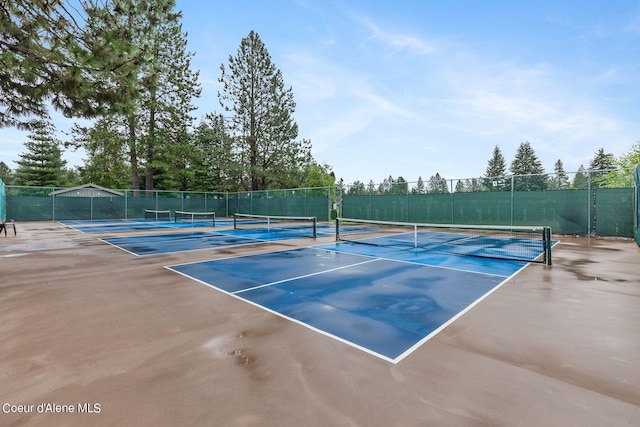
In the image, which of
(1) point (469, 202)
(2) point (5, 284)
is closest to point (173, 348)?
(2) point (5, 284)

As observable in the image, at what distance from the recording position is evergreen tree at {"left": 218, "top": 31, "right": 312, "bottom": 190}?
3231 cm

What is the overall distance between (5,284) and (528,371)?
8562 mm

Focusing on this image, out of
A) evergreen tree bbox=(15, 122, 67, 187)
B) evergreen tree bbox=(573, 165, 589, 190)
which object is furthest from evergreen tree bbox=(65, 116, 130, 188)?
evergreen tree bbox=(573, 165, 589, 190)

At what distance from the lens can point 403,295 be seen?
5.09 meters

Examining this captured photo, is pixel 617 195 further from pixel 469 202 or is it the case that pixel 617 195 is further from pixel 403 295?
pixel 403 295

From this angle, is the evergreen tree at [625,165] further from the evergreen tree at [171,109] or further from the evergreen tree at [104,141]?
the evergreen tree at [104,141]

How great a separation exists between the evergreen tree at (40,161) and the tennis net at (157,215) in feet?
97.5

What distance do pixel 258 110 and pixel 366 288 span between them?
30629mm

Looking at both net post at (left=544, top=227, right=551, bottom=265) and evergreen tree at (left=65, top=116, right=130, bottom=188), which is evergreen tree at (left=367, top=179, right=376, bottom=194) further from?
evergreen tree at (left=65, top=116, right=130, bottom=188)

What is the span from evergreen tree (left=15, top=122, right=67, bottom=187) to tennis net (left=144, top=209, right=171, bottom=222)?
29.7 metres

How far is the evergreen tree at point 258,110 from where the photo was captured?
32.3 meters

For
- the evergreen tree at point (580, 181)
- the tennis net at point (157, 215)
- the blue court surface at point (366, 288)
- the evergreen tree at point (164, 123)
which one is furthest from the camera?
the evergreen tree at point (164, 123)

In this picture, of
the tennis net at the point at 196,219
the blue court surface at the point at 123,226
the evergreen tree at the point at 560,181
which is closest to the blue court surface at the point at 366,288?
the evergreen tree at the point at 560,181

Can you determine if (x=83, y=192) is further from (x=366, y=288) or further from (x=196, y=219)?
(x=366, y=288)
